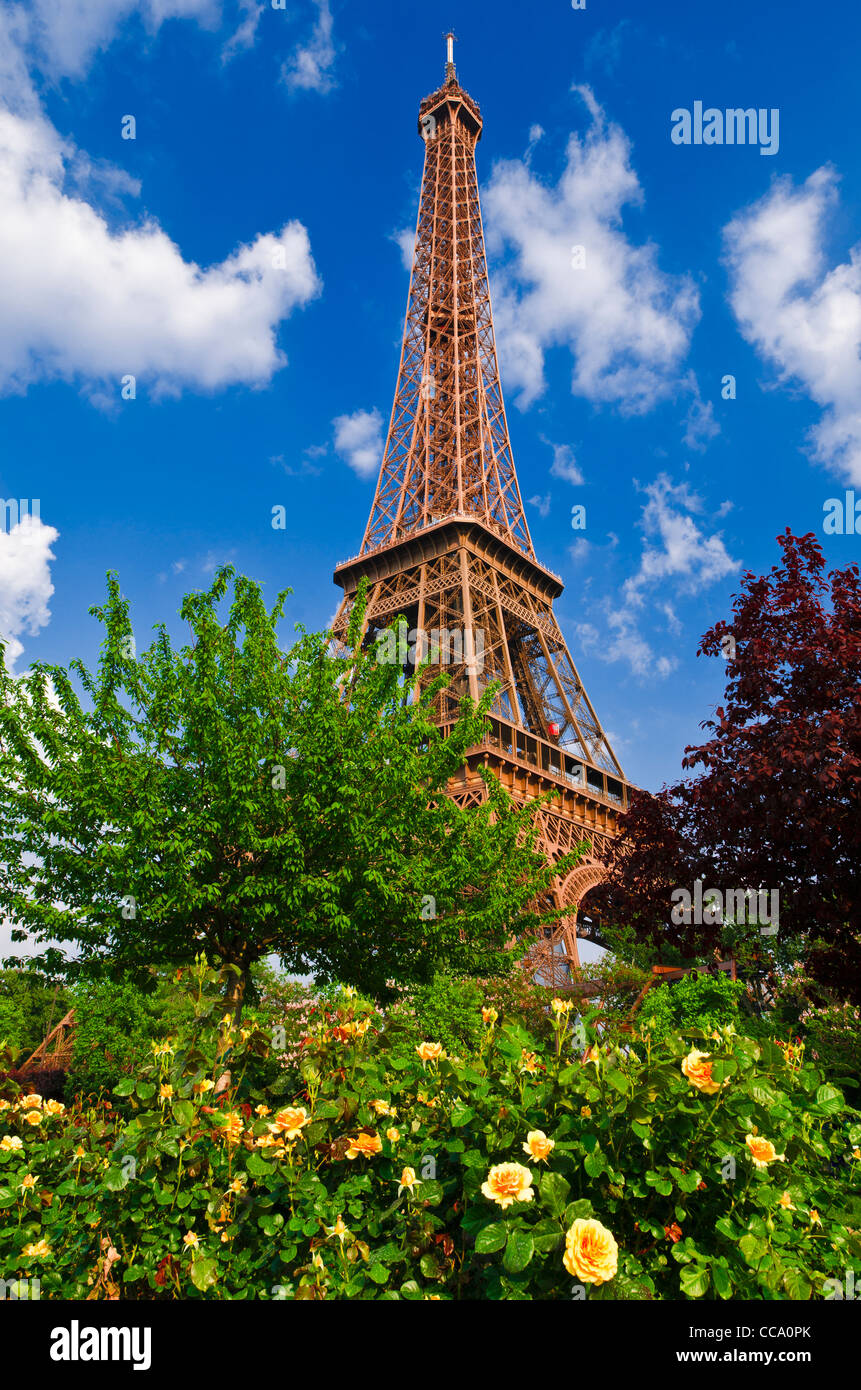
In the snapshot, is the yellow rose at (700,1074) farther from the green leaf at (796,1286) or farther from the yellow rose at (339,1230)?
the yellow rose at (339,1230)

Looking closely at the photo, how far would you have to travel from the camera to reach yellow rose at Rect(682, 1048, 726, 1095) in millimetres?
2680

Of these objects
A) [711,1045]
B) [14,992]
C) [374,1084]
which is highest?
[711,1045]

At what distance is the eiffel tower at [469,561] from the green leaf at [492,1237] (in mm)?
22885

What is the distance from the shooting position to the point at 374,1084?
12.3 feet

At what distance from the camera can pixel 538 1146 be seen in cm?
269

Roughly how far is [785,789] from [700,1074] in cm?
611

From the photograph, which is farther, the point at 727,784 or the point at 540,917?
the point at 540,917

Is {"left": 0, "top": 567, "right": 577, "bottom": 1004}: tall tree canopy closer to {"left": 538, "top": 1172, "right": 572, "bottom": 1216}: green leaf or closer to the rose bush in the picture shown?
the rose bush

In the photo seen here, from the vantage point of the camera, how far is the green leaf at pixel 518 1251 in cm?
241

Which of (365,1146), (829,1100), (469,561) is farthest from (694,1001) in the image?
(469,561)

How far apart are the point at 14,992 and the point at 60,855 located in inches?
1561
